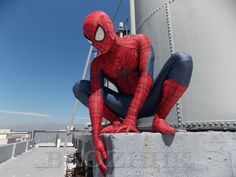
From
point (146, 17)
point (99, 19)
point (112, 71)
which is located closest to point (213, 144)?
point (112, 71)

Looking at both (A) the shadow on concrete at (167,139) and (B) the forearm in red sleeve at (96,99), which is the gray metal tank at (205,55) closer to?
(A) the shadow on concrete at (167,139)

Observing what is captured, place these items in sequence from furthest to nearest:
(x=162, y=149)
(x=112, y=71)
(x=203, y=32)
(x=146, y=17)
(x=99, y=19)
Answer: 1. (x=146, y=17)
2. (x=203, y=32)
3. (x=112, y=71)
4. (x=99, y=19)
5. (x=162, y=149)

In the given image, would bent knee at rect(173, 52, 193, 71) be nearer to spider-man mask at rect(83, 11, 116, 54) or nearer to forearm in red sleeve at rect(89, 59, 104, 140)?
spider-man mask at rect(83, 11, 116, 54)

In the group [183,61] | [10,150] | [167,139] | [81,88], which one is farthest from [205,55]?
[10,150]

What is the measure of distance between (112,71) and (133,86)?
267mm

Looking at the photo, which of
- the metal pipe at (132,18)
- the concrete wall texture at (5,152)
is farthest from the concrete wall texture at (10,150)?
the metal pipe at (132,18)

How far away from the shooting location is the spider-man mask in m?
1.68

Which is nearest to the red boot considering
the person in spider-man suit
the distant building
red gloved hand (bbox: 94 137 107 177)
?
the person in spider-man suit

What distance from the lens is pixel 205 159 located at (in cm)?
153

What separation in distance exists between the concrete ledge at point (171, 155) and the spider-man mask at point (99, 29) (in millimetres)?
803

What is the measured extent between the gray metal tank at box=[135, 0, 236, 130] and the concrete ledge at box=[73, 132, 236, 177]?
0.74 meters

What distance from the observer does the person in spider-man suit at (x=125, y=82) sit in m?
1.67

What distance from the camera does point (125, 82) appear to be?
6.72 ft

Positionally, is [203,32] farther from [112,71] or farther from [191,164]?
[191,164]
